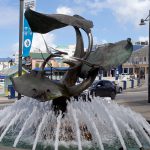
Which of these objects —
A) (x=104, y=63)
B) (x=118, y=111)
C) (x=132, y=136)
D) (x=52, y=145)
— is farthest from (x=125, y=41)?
(x=52, y=145)

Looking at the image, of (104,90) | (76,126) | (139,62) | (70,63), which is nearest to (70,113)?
(76,126)

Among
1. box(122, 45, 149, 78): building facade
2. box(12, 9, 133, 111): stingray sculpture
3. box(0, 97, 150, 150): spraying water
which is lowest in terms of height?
box(0, 97, 150, 150): spraying water

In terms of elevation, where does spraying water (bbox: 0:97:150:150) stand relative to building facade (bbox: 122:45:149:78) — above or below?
below

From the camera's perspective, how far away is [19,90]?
1020 cm

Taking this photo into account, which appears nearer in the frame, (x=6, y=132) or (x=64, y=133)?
(x=64, y=133)

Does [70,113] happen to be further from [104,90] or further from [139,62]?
[139,62]

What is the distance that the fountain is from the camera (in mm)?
9805

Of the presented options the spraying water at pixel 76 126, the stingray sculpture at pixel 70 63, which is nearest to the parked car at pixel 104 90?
the stingray sculpture at pixel 70 63

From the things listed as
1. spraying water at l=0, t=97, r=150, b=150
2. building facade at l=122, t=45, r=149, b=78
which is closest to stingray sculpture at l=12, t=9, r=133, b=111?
spraying water at l=0, t=97, r=150, b=150

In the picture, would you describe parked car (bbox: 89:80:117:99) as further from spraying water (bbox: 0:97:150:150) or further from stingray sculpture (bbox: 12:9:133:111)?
spraying water (bbox: 0:97:150:150)

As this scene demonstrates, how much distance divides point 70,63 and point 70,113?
4.00 ft

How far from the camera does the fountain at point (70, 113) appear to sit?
980cm

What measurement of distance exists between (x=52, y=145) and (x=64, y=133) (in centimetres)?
51

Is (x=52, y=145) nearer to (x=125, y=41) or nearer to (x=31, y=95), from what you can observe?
(x=31, y=95)
